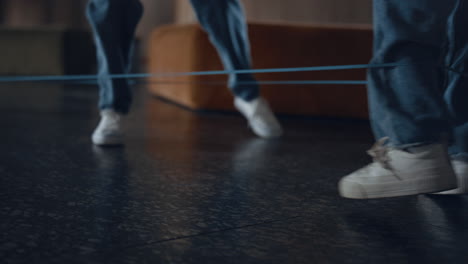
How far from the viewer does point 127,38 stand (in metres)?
1.42

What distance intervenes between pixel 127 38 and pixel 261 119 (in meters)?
0.42

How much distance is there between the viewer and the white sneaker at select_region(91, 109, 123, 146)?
1.32m

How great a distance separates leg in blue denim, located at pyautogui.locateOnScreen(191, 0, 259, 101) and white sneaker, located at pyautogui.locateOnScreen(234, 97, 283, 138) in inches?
1.0

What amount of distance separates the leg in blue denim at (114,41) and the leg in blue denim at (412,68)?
78 centimetres

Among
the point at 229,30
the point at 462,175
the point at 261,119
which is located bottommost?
the point at 261,119

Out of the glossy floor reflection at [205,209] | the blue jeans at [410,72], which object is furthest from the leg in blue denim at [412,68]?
the glossy floor reflection at [205,209]

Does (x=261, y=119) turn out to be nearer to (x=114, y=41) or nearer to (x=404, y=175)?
(x=114, y=41)

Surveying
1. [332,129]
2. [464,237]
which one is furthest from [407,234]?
[332,129]

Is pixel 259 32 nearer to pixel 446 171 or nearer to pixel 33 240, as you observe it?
pixel 446 171

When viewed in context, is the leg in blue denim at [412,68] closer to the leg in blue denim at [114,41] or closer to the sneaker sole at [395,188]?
the sneaker sole at [395,188]

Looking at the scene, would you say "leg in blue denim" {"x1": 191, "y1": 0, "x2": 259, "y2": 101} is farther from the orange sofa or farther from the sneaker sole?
the sneaker sole

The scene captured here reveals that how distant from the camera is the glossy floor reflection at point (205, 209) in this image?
59 cm

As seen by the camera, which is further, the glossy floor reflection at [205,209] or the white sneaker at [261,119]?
the white sneaker at [261,119]

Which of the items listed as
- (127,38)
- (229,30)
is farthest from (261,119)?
(127,38)
